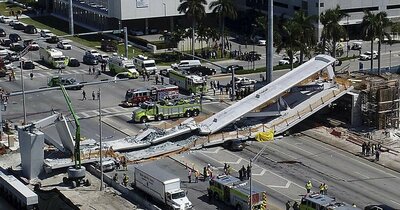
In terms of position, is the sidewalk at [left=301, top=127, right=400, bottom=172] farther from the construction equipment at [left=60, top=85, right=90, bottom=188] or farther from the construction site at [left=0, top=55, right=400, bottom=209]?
the construction equipment at [left=60, top=85, right=90, bottom=188]

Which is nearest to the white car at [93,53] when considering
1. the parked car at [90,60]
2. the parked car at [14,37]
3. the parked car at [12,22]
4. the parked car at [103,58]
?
the parked car at [103,58]

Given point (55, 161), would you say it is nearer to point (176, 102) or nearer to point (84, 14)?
point (176, 102)

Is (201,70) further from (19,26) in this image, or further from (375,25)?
(19,26)

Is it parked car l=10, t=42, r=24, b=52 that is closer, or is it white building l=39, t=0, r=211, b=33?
parked car l=10, t=42, r=24, b=52

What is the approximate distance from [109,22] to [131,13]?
824cm

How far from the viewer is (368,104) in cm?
9625

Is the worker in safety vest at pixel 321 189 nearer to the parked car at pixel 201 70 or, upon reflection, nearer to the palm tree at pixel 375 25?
the palm tree at pixel 375 25

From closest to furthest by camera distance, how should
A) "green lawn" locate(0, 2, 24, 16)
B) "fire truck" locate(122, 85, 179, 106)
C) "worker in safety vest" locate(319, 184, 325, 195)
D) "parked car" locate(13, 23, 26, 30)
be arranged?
1. "worker in safety vest" locate(319, 184, 325, 195)
2. "fire truck" locate(122, 85, 179, 106)
3. "parked car" locate(13, 23, 26, 30)
4. "green lawn" locate(0, 2, 24, 16)

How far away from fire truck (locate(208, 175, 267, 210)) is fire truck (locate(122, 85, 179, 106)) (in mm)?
35111

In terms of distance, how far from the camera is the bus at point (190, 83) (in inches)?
4451

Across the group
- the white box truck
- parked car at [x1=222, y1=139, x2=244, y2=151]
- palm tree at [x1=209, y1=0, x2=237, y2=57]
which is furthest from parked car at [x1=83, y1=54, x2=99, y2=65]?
the white box truck

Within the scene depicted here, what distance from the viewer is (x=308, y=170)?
82250mm

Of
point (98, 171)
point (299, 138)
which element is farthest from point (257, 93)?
point (98, 171)

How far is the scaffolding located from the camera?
311 feet
